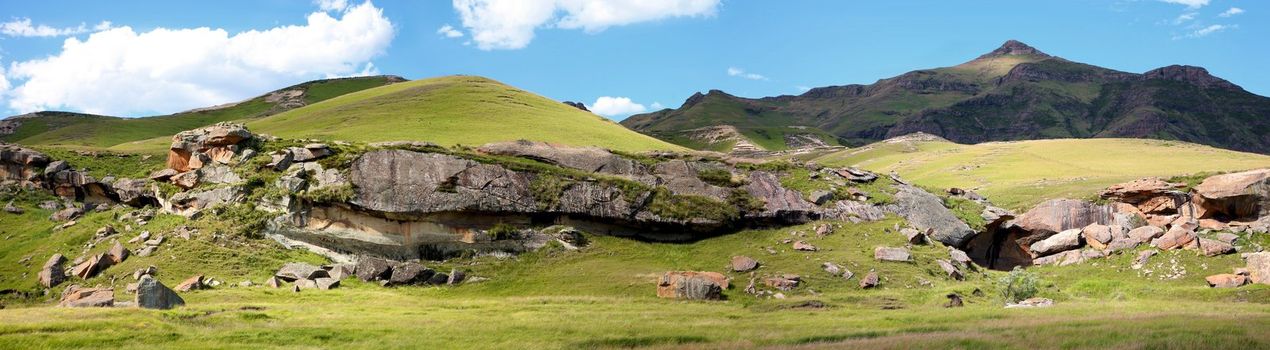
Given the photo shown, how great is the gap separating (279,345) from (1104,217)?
5841cm

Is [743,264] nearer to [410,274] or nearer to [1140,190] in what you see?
[410,274]

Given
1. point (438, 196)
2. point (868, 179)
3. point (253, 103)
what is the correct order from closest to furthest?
1. point (438, 196)
2. point (868, 179)
3. point (253, 103)

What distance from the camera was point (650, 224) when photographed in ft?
170

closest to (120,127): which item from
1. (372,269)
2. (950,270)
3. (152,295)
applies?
(372,269)

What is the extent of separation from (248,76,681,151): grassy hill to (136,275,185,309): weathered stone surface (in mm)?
49563

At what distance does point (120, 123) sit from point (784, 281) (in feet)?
415

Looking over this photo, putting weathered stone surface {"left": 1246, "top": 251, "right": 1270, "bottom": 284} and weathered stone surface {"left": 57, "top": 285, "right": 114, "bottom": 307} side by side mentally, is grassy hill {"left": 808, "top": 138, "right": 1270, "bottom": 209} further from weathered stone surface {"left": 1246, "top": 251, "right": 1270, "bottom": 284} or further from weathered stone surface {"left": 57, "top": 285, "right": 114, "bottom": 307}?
weathered stone surface {"left": 57, "top": 285, "right": 114, "bottom": 307}

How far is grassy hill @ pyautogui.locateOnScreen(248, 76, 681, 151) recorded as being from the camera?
87.5 m

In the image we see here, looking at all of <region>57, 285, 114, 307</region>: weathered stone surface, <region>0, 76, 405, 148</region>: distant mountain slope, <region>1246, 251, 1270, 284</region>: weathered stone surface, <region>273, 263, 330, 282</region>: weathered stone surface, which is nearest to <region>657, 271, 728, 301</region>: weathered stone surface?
<region>273, 263, 330, 282</region>: weathered stone surface

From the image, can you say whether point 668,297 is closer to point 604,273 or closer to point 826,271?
point 604,273

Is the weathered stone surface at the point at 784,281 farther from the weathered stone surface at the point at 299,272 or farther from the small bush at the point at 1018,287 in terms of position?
the weathered stone surface at the point at 299,272

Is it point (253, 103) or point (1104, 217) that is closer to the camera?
point (1104, 217)

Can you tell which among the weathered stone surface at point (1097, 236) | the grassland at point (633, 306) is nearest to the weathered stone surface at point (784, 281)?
the grassland at point (633, 306)

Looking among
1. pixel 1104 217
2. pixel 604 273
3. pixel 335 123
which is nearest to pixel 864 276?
pixel 604 273
